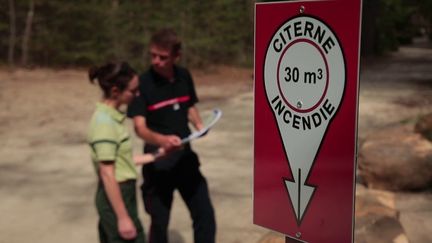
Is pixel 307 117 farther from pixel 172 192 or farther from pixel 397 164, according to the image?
pixel 397 164

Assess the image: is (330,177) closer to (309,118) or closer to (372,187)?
(309,118)

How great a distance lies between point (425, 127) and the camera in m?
6.07

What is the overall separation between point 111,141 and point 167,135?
29.1 inches

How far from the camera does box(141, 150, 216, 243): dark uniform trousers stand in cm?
359

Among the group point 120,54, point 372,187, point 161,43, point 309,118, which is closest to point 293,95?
point 309,118

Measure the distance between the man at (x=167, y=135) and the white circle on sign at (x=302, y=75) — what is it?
1831mm

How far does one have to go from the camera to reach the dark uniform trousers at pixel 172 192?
11.8 feet

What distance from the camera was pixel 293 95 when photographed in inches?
64.2

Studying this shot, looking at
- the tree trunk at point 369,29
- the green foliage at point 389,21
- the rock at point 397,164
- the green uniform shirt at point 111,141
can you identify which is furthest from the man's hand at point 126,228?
the green foliage at point 389,21

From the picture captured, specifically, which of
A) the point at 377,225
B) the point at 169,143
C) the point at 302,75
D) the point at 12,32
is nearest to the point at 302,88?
the point at 302,75

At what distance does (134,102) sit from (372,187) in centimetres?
310

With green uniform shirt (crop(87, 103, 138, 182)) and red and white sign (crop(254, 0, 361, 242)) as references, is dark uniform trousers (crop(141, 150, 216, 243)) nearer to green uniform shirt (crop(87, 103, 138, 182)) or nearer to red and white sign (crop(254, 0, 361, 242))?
green uniform shirt (crop(87, 103, 138, 182))

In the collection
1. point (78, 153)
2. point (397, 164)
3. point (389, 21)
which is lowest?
point (389, 21)

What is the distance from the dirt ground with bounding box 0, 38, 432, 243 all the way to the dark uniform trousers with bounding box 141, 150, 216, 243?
0.91m
